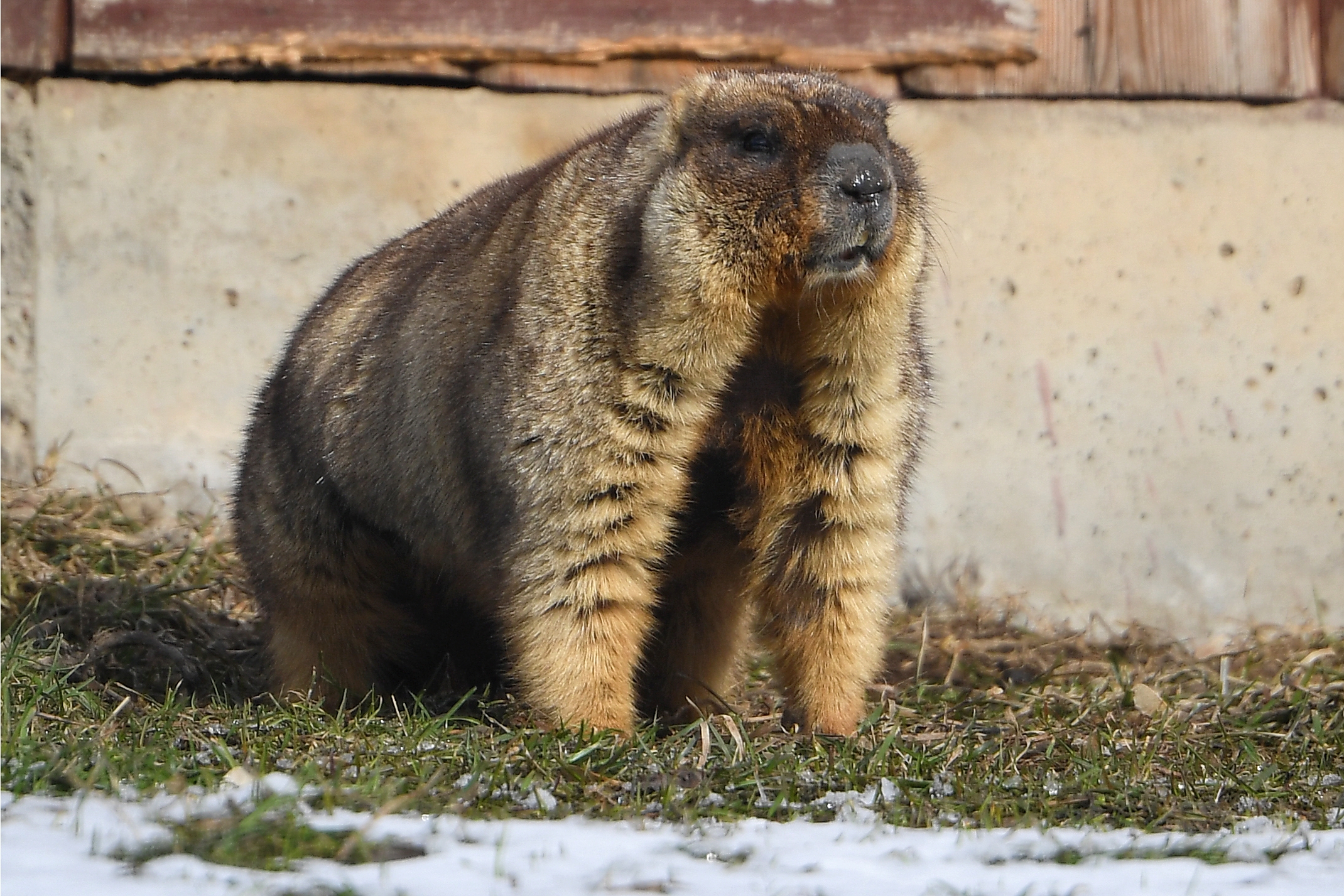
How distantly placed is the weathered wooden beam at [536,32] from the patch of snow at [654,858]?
4172 millimetres

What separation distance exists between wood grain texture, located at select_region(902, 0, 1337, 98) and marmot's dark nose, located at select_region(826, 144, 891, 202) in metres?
3.30

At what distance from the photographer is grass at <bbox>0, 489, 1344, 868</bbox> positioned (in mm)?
3918

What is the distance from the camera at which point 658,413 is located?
4.48m

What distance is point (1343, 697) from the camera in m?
5.56

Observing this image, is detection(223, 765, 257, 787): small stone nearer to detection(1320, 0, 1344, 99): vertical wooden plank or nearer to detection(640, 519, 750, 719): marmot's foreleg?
detection(640, 519, 750, 719): marmot's foreleg

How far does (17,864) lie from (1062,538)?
209 inches

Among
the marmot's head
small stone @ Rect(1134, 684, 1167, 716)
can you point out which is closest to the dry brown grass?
small stone @ Rect(1134, 684, 1167, 716)

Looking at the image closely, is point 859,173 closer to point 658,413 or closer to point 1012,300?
point 658,413

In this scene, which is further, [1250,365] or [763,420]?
[1250,365]

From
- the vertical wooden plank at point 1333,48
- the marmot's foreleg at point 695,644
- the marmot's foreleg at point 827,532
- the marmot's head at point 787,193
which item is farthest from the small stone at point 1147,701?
the vertical wooden plank at point 1333,48

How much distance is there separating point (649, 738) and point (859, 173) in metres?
1.60

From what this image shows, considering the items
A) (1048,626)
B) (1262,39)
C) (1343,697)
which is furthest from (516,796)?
(1262,39)

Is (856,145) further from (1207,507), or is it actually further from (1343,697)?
(1207,507)

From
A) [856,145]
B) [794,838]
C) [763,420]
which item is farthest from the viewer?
[763,420]
